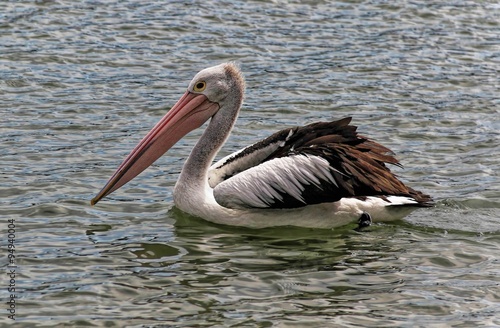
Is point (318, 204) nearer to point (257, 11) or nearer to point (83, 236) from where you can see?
point (83, 236)

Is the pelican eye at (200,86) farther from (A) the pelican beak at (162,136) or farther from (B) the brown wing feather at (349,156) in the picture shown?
(B) the brown wing feather at (349,156)

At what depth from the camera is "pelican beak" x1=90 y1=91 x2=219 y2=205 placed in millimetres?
7859

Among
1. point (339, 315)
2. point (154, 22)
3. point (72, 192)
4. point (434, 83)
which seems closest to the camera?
point (339, 315)

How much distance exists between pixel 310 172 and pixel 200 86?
1200 millimetres

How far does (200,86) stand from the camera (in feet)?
26.7

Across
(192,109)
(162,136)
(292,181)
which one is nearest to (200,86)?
(192,109)

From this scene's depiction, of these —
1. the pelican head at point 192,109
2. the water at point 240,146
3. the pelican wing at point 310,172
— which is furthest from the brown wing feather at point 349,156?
the pelican head at point 192,109

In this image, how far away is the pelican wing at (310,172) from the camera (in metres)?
7.54

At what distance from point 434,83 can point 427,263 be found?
16.7 ft

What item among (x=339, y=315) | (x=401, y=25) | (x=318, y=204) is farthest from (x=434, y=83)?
(x=339, y=315)

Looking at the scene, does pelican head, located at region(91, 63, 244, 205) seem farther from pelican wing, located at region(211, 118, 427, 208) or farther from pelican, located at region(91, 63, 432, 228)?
pelican wing, located at region(211, 118, 427, 208)

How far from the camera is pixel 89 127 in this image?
998 centimetres

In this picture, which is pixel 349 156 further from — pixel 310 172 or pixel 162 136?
pixel 162 136

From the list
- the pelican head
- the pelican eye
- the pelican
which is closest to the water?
the pelican
